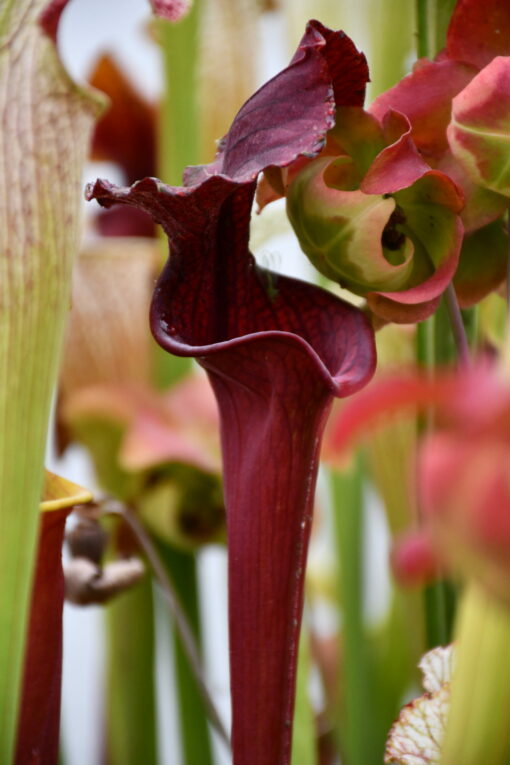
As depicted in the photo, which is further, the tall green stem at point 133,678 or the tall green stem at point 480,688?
the tall green stem at point 133,678

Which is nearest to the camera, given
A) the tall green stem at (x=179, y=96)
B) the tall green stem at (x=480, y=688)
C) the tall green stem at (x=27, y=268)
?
the tall green stem at (x=480, y=688)

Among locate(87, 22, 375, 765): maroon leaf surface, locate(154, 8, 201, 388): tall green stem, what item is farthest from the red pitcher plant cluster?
locate(154, 8, 201, 388): tall green stem

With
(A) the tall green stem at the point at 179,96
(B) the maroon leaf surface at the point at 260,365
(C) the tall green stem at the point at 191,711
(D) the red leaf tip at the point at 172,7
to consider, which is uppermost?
(A) the tall green stem at the point at 179,96

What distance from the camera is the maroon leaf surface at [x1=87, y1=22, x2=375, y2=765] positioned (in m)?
0.27

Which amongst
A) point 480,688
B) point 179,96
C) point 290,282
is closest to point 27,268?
Result: point 290,282

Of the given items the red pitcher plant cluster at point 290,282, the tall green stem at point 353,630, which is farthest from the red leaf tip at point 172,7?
the tall green stem at point 353,630

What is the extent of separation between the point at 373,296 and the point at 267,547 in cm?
8

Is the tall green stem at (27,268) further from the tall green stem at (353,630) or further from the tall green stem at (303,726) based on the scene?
the tall green stem at (353,630)

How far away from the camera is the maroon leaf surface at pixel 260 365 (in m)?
0.27

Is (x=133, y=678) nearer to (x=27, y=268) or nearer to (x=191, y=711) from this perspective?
(x=191, y=711)

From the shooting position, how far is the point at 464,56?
0.30 meters

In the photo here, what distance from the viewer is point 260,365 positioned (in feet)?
0.94

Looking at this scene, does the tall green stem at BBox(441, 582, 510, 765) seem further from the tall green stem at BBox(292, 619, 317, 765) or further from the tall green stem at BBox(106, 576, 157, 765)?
the tall green stem at BBox(106, 576, 157, 765)

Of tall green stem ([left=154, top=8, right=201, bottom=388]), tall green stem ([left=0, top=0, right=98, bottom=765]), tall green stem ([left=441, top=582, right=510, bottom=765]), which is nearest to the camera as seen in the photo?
tall green stem ([left=441, top=582, right=510, bottom=765])
